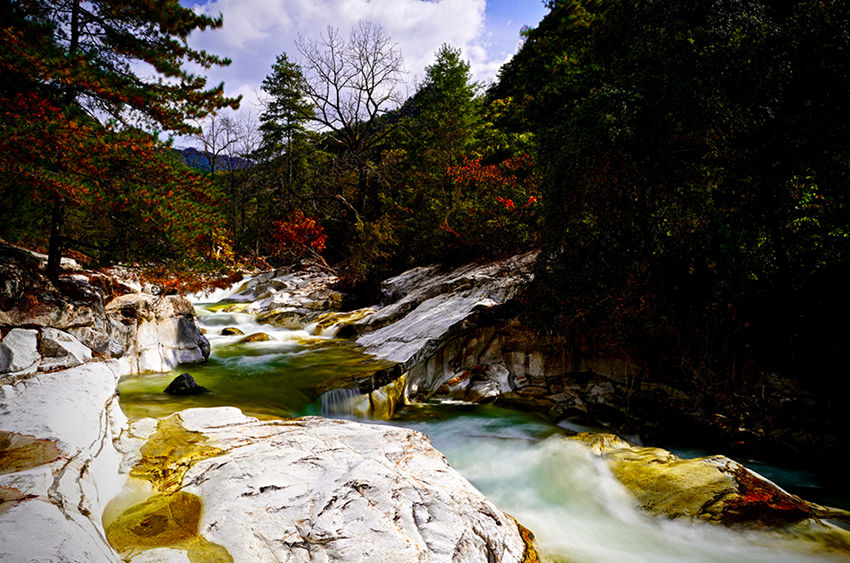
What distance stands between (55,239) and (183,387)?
344 cm

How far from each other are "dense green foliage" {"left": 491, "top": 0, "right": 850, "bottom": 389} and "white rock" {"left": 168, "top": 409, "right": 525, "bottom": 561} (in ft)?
15.2

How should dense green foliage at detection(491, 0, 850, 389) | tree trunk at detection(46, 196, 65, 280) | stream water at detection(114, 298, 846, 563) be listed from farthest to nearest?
tree trunk at detection(46, 196, 65, 280), dense green foliage at detection(491, 0, 850, 389), stream water at detection(114, 298, 846, 563)

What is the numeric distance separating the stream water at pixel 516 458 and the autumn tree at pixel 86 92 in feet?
10.8

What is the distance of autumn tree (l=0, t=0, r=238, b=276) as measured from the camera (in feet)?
15.1

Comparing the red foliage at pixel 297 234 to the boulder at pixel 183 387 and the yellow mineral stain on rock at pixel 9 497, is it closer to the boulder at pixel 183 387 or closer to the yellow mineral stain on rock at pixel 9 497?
the boulder at pixel 183 387

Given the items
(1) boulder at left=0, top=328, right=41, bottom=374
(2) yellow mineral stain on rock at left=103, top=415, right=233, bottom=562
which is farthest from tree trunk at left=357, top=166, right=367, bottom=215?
(2) yellow mineral stain on rock at left=103, top=415, right=233, bottom=562

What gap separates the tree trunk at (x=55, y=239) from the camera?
6305 mm

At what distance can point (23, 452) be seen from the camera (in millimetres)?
2449

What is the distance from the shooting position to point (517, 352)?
8062 millimetres

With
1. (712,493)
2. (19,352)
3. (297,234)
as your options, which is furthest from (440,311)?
(297,234)

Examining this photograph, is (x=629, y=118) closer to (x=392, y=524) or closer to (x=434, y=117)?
(x=392, y=524)

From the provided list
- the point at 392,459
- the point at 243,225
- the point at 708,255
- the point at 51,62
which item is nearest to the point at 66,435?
the point at 392,459

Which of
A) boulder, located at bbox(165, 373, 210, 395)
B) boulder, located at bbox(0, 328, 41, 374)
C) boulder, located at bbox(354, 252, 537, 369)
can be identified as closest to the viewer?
boulder, located at bbox(0, 328, 41, 374)

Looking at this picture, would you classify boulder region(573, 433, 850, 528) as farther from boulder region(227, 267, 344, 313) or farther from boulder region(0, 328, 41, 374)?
boulder region(227, 267, 344, 313)
